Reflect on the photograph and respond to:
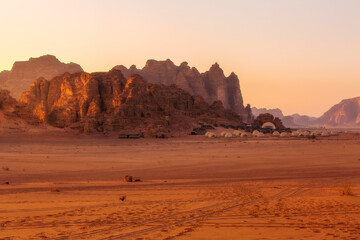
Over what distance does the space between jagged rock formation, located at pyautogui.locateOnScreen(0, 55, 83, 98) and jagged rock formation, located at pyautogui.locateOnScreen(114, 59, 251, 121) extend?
51.0m

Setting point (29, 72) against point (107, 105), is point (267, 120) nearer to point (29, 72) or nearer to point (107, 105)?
point (107, 105)

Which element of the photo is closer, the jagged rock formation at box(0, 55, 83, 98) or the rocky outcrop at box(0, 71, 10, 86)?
the jagged rock formation at box(0, 55, 83, 98)

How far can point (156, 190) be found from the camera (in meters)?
11.9

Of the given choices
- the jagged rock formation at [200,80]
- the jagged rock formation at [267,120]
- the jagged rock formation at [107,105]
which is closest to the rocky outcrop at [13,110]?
the jagged rock formation at [107,105]

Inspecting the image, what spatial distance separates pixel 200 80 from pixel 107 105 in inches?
3068

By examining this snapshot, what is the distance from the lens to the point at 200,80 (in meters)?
150

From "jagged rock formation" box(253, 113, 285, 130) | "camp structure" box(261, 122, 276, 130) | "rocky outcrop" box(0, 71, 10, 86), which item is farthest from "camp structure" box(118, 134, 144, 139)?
"rocky outcrop" box(0, 71, 10, 86)

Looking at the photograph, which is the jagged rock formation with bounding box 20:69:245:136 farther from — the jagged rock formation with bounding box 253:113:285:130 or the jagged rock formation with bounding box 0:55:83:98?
the jagged rock formation with bounding box 0:55:83:98

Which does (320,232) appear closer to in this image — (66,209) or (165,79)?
(66,209)

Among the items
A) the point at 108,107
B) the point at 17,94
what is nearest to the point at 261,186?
the point at 108,107

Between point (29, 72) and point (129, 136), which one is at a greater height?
point (29, 72)

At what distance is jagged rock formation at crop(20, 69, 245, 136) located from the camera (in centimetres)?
6794

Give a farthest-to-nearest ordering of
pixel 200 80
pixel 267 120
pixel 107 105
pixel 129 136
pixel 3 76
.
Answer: pixel 3 76 → pixel 200 80 → pixel 267 120 → pixel 107 105 → pixel 129 136

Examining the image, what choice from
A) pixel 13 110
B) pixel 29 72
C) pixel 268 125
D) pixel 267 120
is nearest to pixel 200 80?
pixel 267 120
